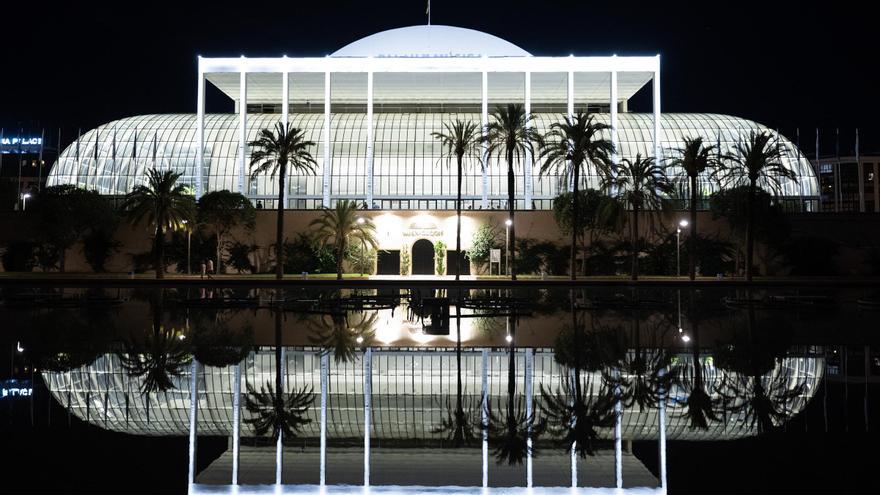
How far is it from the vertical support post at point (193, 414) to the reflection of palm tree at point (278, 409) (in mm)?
739

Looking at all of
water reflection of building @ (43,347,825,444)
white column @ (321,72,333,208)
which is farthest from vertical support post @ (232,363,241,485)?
white column @ (321,72,333,208)

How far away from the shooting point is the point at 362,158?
5972cm

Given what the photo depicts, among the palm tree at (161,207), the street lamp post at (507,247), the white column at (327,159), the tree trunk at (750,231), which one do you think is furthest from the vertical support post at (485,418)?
the white column at (327,159)

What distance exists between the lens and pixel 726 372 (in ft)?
47.0

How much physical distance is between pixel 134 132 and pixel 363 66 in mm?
20612

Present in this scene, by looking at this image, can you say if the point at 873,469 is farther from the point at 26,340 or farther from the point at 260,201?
the point at 260,201

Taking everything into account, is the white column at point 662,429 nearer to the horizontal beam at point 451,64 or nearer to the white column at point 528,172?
the white column at point 528,172

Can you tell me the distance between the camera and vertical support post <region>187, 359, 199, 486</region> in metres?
8.79

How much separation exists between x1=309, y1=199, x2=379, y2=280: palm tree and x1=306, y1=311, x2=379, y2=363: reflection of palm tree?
73.7 ft

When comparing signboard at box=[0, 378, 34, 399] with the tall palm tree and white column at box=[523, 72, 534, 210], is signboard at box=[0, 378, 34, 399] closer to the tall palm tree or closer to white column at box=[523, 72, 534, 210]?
the tall palm tree

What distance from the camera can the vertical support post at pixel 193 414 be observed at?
879 centimetres

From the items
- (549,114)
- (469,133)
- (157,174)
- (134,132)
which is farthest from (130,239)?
(549,114)

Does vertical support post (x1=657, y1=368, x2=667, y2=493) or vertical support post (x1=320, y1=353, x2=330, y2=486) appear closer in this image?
vertical support post (x1=657, y1=368, x2=667, y2=493)

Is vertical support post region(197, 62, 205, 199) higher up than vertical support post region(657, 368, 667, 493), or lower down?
higher up
